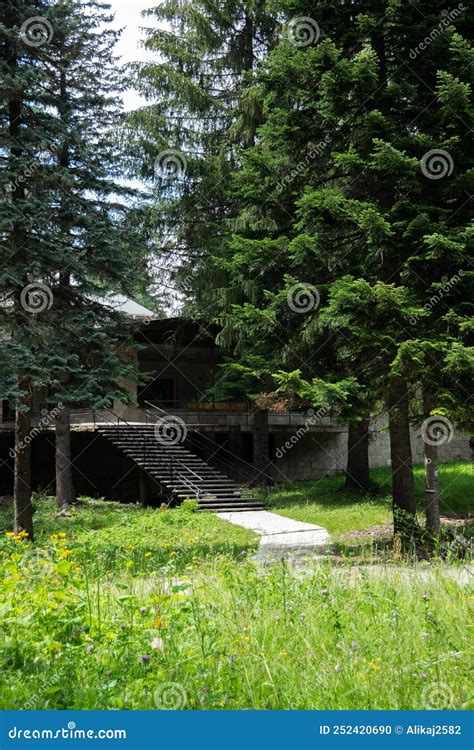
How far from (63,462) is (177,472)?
9.18ft

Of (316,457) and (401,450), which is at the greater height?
(401,450)

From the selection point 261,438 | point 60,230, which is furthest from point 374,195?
point 261,438

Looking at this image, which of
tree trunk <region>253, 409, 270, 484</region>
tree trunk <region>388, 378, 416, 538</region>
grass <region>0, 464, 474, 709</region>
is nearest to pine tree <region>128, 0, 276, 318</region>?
tree trunk <region>253, 409, 270, 484</region>

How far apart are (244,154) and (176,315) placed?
962 centimetres

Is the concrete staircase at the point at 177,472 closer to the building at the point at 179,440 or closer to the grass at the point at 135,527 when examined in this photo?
the building at the point at 179,440

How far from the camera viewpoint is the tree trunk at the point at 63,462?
17344mm

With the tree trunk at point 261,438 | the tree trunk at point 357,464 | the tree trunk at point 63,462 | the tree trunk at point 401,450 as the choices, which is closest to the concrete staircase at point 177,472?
the tree trunk at point 261,438

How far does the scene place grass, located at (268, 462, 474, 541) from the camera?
15.2 metres

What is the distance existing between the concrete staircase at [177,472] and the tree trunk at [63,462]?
5.56ft

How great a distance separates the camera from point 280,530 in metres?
14.0

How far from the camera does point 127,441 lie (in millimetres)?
19625

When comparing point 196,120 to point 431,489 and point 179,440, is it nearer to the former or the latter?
point 179,440

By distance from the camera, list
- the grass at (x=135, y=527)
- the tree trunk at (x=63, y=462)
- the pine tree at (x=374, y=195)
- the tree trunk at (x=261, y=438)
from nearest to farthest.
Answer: the pine tree at (x=374, y=195) < the grass at (x=135, y=527) < the tree trunk at (x=63, y=462) < the tree trunk at (x=261, y=438)

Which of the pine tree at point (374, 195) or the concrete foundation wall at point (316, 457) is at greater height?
the pine tree at point (374, 195)
